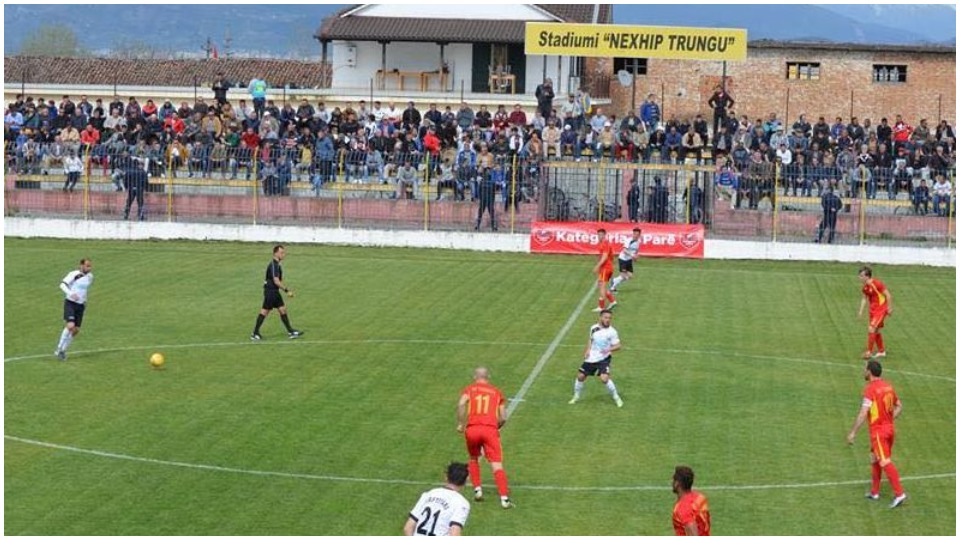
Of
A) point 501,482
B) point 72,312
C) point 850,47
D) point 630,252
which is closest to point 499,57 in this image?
point 850,47

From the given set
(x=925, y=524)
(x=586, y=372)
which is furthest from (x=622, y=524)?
A: (x=586, y=372)

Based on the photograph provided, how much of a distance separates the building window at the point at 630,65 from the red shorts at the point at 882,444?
59.4m

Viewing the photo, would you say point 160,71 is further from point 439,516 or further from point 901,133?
Answer: point 439,516

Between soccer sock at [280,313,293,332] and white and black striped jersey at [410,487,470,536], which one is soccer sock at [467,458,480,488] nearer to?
white and black striped jersey at [410,487,470,536]

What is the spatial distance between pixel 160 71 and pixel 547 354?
228 feet

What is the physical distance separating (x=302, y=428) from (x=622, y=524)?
270 inches

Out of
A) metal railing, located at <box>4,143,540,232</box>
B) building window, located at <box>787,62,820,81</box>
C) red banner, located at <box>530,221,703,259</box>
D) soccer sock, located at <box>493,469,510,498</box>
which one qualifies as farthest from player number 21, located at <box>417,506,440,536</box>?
building window, located at <box>787,62,820,81</box>

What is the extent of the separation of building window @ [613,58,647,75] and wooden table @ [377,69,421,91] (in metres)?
8.98

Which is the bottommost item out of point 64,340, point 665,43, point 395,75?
point 64,340

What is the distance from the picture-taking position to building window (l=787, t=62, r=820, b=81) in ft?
268

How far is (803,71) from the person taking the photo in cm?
8181

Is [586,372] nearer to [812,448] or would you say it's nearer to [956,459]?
[812,448]

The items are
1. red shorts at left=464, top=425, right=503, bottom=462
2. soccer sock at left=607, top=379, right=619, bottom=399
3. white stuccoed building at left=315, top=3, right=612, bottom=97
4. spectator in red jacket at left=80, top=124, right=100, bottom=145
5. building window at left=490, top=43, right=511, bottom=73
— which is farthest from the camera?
building window at left=490, top=43, right=511, bottom=73

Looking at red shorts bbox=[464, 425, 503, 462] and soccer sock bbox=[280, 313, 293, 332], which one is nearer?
red shorts bbox=[464, 425, 503, 462]
